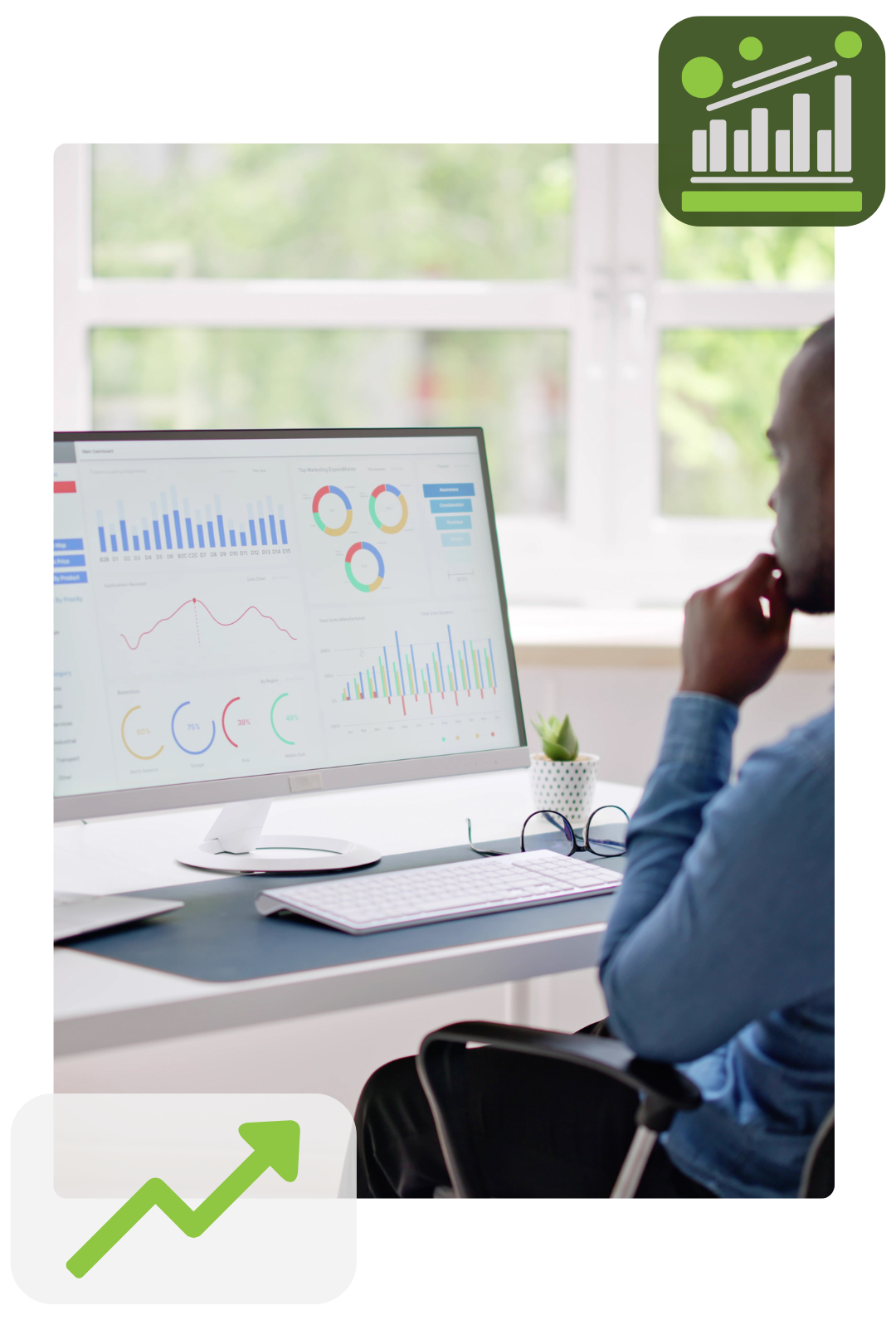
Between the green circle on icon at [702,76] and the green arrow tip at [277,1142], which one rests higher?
the green circle on icon at [702,76]

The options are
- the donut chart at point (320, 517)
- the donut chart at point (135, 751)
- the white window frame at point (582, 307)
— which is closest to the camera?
the donut chart at point (135, 751)

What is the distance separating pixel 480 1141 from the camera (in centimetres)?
123

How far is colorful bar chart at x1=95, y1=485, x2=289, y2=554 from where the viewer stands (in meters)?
1.32

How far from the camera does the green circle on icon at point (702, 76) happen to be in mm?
1029

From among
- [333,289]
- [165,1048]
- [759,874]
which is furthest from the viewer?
[333,289]

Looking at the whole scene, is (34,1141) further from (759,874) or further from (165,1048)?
(165,1048)

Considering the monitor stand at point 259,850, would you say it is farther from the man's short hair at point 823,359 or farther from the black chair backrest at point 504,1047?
the man's short hair at point 823,359

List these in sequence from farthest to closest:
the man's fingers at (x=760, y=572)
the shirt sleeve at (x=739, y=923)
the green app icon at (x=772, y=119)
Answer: the man's fingers at (x=760, y=572) < the green app icon at (x=772, y=119) < the shirt sleeve at (x=739, y=923)

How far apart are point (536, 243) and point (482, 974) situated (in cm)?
186

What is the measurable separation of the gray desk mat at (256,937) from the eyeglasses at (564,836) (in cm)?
20

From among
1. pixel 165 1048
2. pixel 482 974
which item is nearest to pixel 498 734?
pixel 482 974

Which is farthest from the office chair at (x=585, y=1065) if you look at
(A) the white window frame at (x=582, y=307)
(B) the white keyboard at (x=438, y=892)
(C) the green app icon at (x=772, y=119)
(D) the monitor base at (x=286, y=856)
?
(A) the white window frame at (x=582, y=307)

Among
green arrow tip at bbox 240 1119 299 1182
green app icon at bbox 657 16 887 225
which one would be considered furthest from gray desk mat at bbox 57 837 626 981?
green app icon at bbox 657 16 887 225

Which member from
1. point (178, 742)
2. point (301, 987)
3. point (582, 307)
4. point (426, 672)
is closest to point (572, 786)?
point (426, 672)
